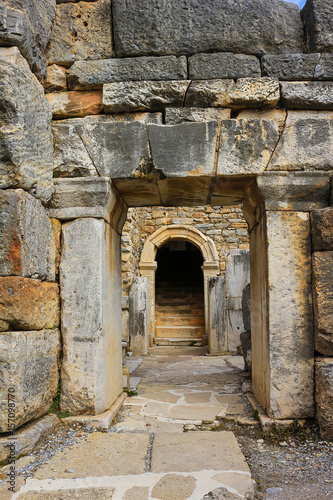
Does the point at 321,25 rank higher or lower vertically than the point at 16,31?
higher

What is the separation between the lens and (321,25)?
319 centimetres

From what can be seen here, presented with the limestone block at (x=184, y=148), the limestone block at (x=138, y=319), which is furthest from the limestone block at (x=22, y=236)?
the limestone block at (x=138, y=319)

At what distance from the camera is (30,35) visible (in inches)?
113

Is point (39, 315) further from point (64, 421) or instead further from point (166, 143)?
point (166, 143)

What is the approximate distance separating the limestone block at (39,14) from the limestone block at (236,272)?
230 inches

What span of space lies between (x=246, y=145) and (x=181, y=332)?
309 inches

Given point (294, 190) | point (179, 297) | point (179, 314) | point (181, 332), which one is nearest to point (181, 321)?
point (179, 314)

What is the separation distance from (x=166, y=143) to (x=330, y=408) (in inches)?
90.9

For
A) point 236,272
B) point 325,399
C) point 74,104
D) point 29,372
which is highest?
point 74,104

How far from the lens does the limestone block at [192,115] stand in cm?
322

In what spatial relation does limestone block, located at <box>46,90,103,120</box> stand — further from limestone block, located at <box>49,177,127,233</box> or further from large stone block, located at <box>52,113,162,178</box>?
limestone block, located at <box>49,177,127,233</box>

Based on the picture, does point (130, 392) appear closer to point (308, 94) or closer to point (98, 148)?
point (98, 148)

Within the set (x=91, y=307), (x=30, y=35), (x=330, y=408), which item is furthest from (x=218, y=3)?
(x=330, y=408)

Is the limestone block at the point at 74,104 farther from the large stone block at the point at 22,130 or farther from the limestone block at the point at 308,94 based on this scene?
the limestone block at the point at 308,94
